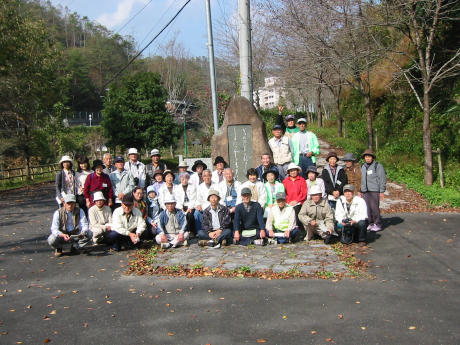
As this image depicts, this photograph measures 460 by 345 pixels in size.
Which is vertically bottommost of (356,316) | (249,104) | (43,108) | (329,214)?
(356,316)

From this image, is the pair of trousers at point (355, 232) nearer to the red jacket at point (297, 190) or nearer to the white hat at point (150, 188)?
the red jacket at point (297, 190)

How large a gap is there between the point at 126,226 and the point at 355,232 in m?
4.51

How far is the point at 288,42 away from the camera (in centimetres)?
1778

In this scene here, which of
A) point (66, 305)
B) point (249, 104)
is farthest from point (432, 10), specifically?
point (66, 305)

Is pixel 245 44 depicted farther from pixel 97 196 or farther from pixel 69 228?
pixel 69 228

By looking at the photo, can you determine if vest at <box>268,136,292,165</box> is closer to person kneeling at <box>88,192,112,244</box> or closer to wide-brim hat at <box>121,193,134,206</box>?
wide-brim hat at <box>121,193,134,206</box>

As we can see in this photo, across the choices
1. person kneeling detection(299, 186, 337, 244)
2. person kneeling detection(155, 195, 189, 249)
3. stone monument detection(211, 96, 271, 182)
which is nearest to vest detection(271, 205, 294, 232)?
person kneeling detection(299, 186, 337, 244)

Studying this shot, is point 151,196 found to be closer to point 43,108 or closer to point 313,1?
point 313,1

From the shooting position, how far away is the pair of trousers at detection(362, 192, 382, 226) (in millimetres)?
9578

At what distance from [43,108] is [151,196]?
1847 centimetres

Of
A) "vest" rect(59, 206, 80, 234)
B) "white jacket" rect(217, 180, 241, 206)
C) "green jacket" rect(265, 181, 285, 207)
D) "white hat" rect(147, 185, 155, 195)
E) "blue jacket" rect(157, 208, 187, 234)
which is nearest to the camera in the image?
"vest" rect(59, 206, 80, 234)

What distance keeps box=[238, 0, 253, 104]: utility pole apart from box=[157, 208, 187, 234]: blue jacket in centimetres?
519

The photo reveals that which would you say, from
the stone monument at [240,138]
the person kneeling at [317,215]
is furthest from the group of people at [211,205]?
the stone monument at [240,138]

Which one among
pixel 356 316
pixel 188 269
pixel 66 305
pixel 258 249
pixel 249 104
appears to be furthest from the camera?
pixel 249 104
